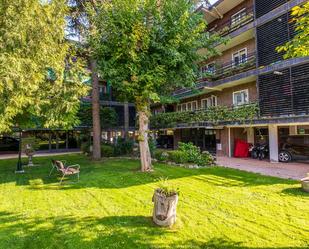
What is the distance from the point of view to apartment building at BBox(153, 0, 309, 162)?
551 inches

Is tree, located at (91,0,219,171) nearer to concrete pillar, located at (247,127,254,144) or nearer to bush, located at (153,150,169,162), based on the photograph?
bush, located at (153,150,169,162)

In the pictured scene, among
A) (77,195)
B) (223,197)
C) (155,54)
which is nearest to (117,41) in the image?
(155,54)

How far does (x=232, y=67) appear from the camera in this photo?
19234 millimetres

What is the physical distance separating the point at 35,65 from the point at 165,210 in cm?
638

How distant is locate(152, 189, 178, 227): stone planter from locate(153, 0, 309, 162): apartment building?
30.3 feet

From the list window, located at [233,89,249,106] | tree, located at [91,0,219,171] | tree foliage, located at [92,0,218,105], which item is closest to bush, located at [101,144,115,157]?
tree, located at [91,0,219,171]

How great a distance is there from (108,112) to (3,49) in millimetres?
19441

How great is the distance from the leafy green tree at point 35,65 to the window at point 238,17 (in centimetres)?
1349

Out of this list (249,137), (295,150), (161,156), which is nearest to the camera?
(295,150)

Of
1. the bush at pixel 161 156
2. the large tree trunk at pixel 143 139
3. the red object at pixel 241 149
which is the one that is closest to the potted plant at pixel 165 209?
the large tree trunk at pixel 143 139

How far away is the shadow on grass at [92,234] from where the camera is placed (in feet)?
16.8

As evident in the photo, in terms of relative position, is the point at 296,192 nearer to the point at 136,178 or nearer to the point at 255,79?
the point at 136,178

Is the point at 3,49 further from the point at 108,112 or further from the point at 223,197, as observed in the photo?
the point at 108,112

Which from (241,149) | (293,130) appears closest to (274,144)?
(293,130)
